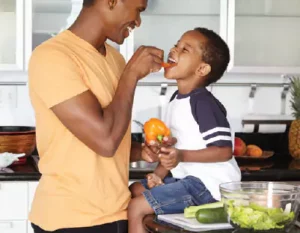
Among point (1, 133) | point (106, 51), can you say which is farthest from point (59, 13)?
point (106, 51)

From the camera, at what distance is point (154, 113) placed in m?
3.88

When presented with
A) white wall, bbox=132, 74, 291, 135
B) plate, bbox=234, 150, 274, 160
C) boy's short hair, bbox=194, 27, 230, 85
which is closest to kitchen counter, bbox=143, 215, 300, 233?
boy's short hair, bbox=194, 27, 230, 85

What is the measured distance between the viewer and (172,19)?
3.66m

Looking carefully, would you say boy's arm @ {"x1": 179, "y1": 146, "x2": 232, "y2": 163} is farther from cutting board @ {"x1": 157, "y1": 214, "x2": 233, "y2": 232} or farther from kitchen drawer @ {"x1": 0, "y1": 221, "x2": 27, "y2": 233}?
kitchen drawer @ {"x1": 0, "y1": 221, "x2": 27, "y2": 233}

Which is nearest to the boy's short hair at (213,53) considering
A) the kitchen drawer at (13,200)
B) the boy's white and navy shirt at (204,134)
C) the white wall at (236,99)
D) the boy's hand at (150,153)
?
the boy's white and navy shirt at (204,134)

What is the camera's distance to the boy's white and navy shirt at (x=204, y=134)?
215cm

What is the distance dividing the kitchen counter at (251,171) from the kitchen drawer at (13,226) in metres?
0.21

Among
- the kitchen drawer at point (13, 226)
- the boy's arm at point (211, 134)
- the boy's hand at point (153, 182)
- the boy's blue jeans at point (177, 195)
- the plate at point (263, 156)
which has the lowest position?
the kitchen drawer at point (13, 226)

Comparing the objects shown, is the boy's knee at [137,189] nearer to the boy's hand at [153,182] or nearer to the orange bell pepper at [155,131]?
the boy's hand at [153,182]

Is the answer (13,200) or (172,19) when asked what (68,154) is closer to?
(13,200)

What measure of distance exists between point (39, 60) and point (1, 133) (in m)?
1.65

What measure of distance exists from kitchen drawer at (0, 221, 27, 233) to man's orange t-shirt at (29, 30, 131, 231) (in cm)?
141

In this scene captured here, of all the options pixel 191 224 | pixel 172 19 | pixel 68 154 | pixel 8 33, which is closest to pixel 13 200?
pixel 8 33

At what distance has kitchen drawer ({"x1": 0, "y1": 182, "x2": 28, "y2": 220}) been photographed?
315 centimetres
